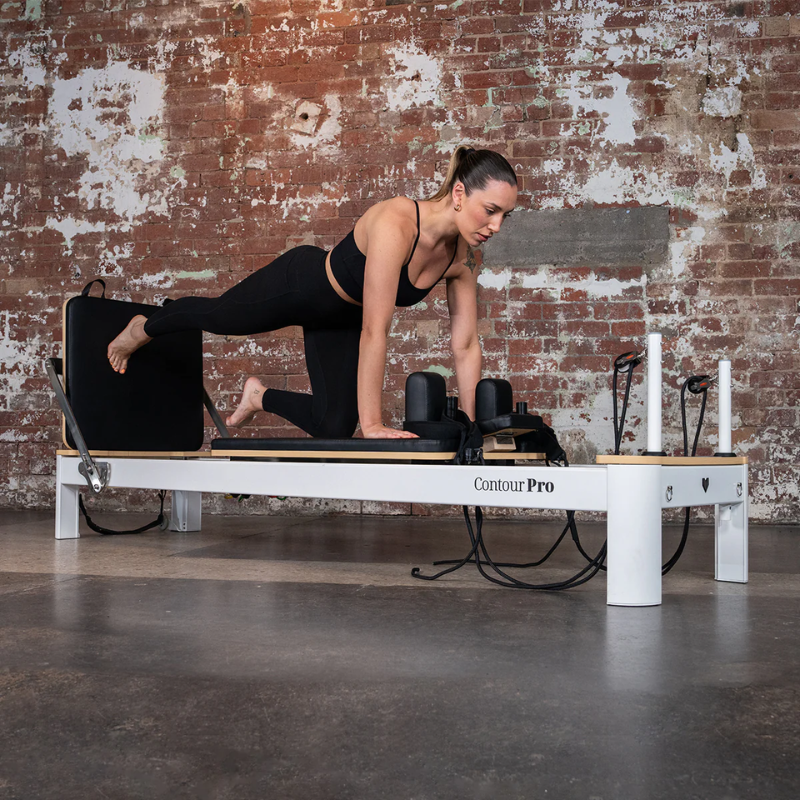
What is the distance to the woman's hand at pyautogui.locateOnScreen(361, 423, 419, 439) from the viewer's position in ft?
7.72

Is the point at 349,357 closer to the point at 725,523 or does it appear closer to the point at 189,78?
the point at 725,523

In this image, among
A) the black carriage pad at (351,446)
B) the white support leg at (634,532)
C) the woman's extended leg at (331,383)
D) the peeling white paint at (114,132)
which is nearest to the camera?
the white support leg at (634,532)

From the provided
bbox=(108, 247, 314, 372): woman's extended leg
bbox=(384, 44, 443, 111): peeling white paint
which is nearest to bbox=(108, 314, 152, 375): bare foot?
bbox=(108, 247, 314, 372): woman's extended leg

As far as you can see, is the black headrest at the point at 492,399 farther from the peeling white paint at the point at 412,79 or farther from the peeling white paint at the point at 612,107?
the peeling white paint at the point at 412,79

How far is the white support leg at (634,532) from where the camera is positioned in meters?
1.97

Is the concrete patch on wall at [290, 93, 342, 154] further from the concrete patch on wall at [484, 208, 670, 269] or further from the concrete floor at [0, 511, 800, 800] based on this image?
the concrete floor at [0, 511, 800, 800]

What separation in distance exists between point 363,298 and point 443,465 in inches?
26.5

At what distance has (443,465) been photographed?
223cm

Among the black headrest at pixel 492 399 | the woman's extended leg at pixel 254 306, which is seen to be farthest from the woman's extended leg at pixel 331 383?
the black headrest at pixel 492 399

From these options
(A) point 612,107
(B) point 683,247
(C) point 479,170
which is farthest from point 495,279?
(C) point 479,170

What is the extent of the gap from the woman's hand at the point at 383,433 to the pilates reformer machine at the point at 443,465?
0.02 metres

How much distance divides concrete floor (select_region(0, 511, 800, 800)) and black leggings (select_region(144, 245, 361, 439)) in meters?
0.78

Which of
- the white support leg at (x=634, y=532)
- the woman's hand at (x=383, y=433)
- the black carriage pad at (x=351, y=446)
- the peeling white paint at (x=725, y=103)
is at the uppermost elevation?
the peeling white paint at (x=725, y=103)

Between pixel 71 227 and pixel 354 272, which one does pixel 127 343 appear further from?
pixel 71 227
